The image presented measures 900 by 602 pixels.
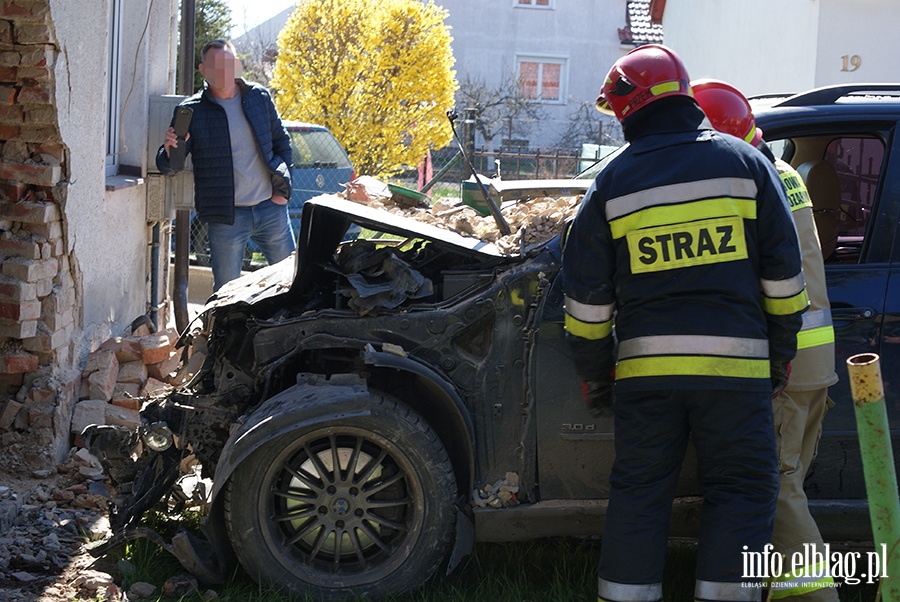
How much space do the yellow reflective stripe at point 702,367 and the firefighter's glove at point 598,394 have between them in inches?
9.1

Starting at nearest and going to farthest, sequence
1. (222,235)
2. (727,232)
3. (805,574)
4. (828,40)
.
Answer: (727,232)
(805,574)
(222,235)
(828,40)

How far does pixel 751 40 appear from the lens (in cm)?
1495

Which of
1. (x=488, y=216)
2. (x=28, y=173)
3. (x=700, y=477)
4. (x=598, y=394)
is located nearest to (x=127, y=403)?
(x=28, y=173)

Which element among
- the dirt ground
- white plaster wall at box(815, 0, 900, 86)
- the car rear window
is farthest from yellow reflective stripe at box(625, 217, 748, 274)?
white plaster wall at box(815, 0, 900, 86)

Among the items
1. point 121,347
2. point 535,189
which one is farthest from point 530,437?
point 121,347

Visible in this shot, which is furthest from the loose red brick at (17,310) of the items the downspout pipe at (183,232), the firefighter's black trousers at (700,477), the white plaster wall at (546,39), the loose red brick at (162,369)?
the white plaster wall at (546,39)

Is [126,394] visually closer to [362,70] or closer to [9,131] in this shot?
[9,131]

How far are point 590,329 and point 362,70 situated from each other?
9.48 meters

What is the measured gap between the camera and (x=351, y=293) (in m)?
3.70

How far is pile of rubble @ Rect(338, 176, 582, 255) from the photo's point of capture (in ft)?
12.4

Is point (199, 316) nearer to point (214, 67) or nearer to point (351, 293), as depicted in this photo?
point (351, 293)

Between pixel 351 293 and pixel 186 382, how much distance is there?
920 millimetres

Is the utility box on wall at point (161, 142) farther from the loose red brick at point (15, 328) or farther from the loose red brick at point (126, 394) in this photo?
the loose red brick at point (15, 328)

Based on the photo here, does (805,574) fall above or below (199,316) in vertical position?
below
